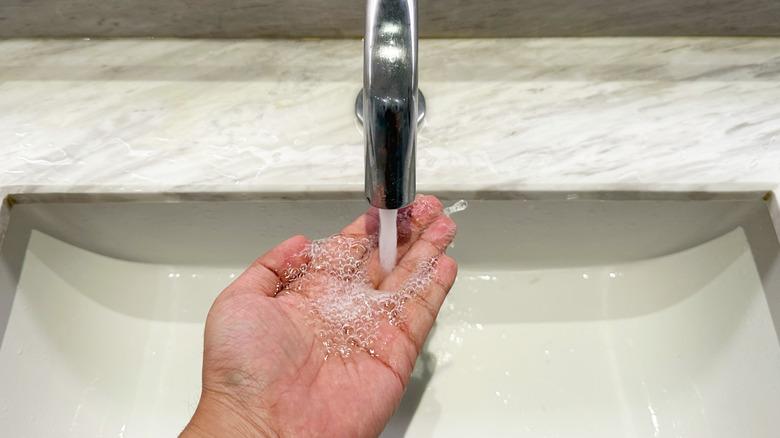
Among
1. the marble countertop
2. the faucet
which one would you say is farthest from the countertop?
the faucet

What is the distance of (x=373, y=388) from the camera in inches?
20.4

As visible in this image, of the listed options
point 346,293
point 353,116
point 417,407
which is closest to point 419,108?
point 353,116

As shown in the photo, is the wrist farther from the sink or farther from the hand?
the sink

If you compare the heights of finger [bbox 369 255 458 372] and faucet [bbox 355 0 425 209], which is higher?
faucet [bbox 355 0 425 209]

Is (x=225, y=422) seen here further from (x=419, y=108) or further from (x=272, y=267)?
(x=419, y=108)

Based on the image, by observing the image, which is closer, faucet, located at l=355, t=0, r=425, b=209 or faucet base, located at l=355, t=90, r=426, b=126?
faucet, located at l=355, t=0, r=425, b=209

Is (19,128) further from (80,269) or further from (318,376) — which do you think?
(318,376)

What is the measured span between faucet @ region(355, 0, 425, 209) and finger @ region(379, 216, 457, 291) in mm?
150

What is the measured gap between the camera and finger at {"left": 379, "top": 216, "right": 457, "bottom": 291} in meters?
0.56

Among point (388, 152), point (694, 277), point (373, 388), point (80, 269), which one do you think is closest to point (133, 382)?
point (80, 269)

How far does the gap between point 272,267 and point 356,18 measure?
0.29 meters

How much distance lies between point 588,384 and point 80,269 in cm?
57

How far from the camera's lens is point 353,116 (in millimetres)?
605

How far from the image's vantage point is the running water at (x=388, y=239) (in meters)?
0.52
